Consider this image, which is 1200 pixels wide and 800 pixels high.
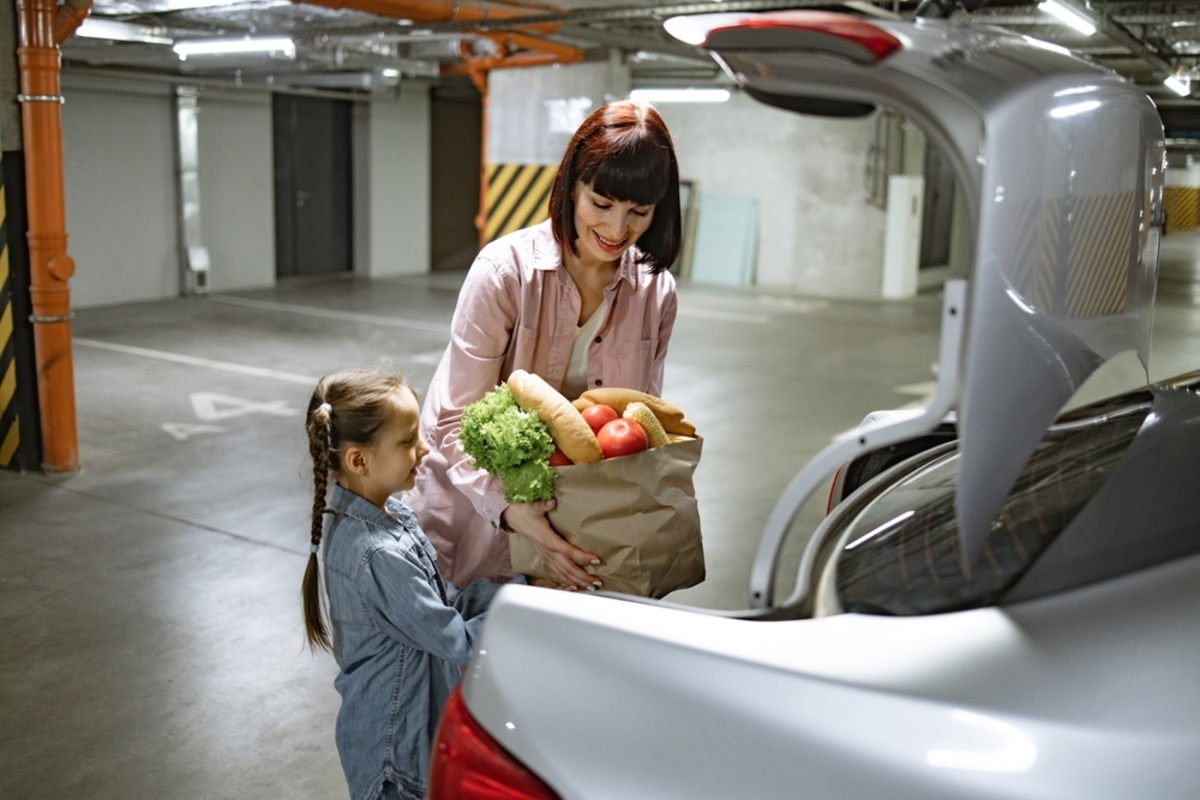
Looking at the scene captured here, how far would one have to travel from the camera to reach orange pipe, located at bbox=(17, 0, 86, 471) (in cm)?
530

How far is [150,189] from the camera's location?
40.9 ft

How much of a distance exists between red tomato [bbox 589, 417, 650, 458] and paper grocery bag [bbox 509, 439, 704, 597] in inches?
0.9

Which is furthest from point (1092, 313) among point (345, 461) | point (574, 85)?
point (574, 85)

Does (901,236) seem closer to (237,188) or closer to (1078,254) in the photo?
(237,188)

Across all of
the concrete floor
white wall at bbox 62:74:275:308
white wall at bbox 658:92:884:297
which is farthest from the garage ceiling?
the concrete floor

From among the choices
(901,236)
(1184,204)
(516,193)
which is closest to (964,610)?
(516,193)

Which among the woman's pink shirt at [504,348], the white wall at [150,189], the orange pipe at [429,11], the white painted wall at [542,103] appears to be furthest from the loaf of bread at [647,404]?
the white wall at [150,189]

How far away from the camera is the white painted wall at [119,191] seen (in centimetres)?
1169

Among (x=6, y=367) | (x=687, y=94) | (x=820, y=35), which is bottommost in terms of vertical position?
(x=6, y=367)

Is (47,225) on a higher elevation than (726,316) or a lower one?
higher

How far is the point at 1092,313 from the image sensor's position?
110cm

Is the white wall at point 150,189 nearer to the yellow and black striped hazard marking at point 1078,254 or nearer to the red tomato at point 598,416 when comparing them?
the red tomato at point 598,416

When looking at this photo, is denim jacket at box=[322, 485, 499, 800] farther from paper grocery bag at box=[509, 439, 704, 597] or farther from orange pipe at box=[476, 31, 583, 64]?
orange pipe at box=[476, 31, 583, 64]

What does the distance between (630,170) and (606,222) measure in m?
0.10
